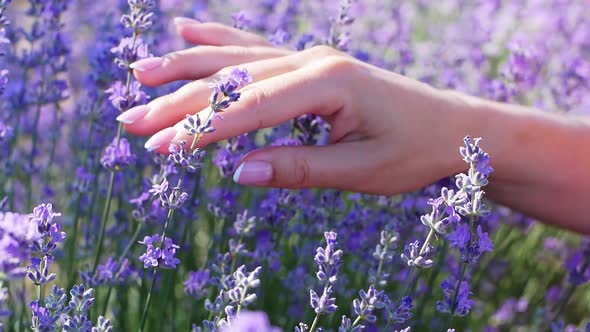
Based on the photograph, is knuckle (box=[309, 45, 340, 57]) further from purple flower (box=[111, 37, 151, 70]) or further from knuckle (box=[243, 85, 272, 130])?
purple flower (box=[111, 37, 151, 70])

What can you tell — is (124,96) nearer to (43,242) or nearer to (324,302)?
(43,242)

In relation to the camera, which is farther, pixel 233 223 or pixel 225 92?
pixel 233 223

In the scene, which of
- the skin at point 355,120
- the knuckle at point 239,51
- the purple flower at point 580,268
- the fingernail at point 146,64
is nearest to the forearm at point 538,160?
the skin at point 355,120

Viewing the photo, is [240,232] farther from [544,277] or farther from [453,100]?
[544,277]

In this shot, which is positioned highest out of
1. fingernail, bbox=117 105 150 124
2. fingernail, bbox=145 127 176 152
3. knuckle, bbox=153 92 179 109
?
knuckle, bbox=153 92 179 109

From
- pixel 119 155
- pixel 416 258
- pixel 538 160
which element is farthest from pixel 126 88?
pixel 538 160

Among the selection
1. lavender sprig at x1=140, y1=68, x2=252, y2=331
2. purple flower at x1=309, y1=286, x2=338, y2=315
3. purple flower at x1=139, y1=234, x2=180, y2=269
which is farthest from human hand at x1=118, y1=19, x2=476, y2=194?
purple flower at x1=309, y1=286, x2=338, y2=315

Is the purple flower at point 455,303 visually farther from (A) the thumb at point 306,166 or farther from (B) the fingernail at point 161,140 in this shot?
(B) the fingernail at point 161,140
